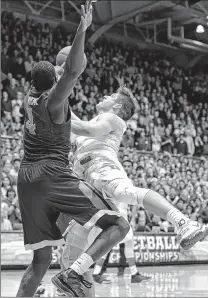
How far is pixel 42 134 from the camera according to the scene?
159 inches

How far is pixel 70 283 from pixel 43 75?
146cm

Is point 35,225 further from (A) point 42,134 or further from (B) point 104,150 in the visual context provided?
(B) point 104,150

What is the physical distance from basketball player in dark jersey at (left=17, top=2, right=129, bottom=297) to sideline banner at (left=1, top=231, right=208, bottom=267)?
19.8ft

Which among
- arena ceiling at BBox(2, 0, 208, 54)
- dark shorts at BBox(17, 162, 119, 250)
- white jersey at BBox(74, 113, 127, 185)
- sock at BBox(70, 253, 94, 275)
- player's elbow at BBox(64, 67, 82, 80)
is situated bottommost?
sock at BBox(70, 253, 94, 275)

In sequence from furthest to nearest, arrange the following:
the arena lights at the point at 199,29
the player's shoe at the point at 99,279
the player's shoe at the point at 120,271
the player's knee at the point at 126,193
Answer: the arena lights at the point at 199,29
the player's shoe at the point at 120,271
the player's shoe at the point at 99,279
the player's knee at the point at 126,193

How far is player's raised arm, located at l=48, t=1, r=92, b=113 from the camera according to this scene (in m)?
3.62

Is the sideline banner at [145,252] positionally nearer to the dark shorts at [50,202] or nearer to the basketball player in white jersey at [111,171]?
the basketball player in white jersey at [111,171]

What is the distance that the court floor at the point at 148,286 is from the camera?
642 centimetres

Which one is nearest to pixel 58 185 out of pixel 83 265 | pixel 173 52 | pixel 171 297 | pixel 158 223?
pixel 83 265

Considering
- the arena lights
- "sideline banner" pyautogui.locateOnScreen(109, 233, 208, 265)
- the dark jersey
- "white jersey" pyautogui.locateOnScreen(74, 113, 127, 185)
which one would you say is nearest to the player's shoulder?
"white jersey" pyautogui.locateOnScreen(74, 113, 127, 185)

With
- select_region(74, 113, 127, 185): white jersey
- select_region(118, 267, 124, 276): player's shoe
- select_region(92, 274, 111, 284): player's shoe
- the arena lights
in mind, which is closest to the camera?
select_region(74, 113, 127, 185): white jersey

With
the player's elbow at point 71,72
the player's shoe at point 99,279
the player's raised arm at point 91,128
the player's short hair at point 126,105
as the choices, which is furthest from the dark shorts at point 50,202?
the player's shoe at point 99,279

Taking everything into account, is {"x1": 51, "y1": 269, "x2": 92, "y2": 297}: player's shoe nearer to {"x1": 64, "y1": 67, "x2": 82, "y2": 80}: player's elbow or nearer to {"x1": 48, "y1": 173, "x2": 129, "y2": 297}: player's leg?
{"x1": 48, "y1": 173, "x2": 129, "y2": 297}: player's leg

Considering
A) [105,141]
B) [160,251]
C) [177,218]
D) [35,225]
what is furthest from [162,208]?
[160,251]
